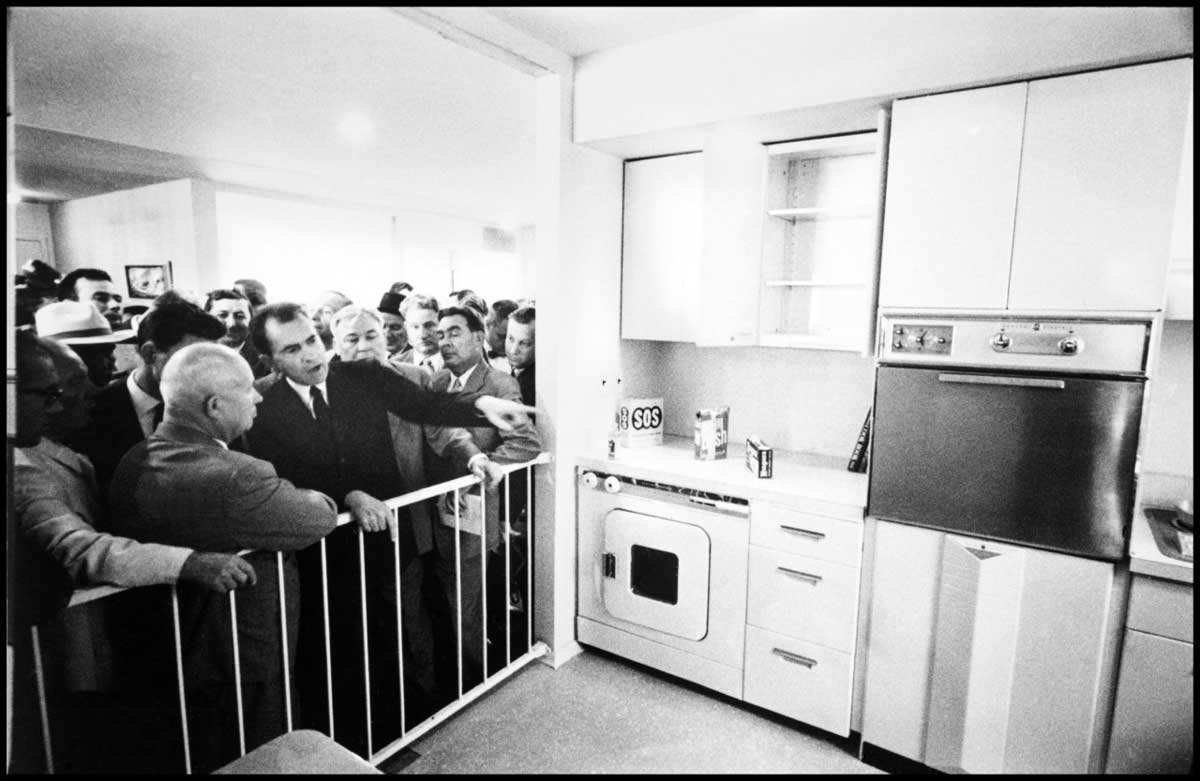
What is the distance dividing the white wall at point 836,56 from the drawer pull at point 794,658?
1.89 meters

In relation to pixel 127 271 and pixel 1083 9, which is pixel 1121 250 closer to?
pixel 1083 9

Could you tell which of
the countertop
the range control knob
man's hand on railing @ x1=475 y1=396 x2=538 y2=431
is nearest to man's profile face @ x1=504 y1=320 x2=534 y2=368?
man's hand on railing @ x1=475 y1=396 x2=538 y2=431

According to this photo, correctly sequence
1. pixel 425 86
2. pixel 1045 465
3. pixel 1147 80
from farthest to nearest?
pixel 425 86 → pixel 1045 465 → pixel 1147 80

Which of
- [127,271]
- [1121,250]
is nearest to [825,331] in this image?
[1121,250]

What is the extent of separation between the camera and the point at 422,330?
88.1 inches

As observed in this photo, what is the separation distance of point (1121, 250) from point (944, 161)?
536 mm

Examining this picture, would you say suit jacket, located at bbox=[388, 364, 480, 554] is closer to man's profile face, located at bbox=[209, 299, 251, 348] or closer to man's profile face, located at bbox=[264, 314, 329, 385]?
man's profile face, located at bbox=[264, 314, 329, 385]

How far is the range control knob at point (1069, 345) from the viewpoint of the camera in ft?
6.07

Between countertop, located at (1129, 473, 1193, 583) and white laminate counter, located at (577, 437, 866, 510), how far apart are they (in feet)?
2.36

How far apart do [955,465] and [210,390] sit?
2149 mm

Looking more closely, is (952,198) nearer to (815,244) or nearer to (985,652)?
(815,244)

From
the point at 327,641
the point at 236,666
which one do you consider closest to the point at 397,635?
the point at 327,641

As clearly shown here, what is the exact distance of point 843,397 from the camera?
280 centimetres

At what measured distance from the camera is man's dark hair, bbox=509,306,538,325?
2642mm
